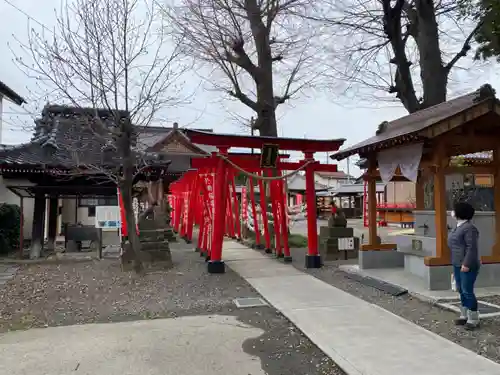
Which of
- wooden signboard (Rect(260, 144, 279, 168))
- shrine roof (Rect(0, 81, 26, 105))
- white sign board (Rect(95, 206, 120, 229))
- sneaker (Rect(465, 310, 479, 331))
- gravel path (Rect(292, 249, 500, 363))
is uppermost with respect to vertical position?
shrine roof (Rect(0, 81, 26, 105))

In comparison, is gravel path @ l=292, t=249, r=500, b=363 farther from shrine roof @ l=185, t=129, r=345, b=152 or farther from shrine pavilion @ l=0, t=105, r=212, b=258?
shrine pavilion @ l=0, t=105, r=212, b=258

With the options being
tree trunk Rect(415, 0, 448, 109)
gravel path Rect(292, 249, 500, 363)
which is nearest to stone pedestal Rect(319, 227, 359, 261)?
gravel path Rect(292, 249, 500, 363)

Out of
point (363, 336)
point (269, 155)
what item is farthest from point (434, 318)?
point (269, 155)

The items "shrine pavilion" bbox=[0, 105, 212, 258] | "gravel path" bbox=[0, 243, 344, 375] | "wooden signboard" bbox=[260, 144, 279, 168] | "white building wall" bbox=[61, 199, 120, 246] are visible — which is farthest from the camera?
"white building wall" bbox=[61, 199, 120, 246]

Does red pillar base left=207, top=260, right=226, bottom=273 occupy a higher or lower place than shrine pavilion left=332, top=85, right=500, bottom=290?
lower

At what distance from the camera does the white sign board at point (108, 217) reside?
11.3 metres

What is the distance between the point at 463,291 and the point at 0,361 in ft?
17.8

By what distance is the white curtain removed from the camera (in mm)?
7539

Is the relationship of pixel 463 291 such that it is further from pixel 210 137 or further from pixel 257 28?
pixel 257 28

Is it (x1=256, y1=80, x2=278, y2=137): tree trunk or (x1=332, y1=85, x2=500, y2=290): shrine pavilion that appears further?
(x1=256, y1=80, x2=278, y2=137): tree trunk

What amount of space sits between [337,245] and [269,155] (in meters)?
3.49

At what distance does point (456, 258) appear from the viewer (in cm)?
530

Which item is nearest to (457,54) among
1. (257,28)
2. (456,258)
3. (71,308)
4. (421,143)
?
(257,28)

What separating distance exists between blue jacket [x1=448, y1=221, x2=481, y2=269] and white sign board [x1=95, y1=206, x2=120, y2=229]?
28.5ft
